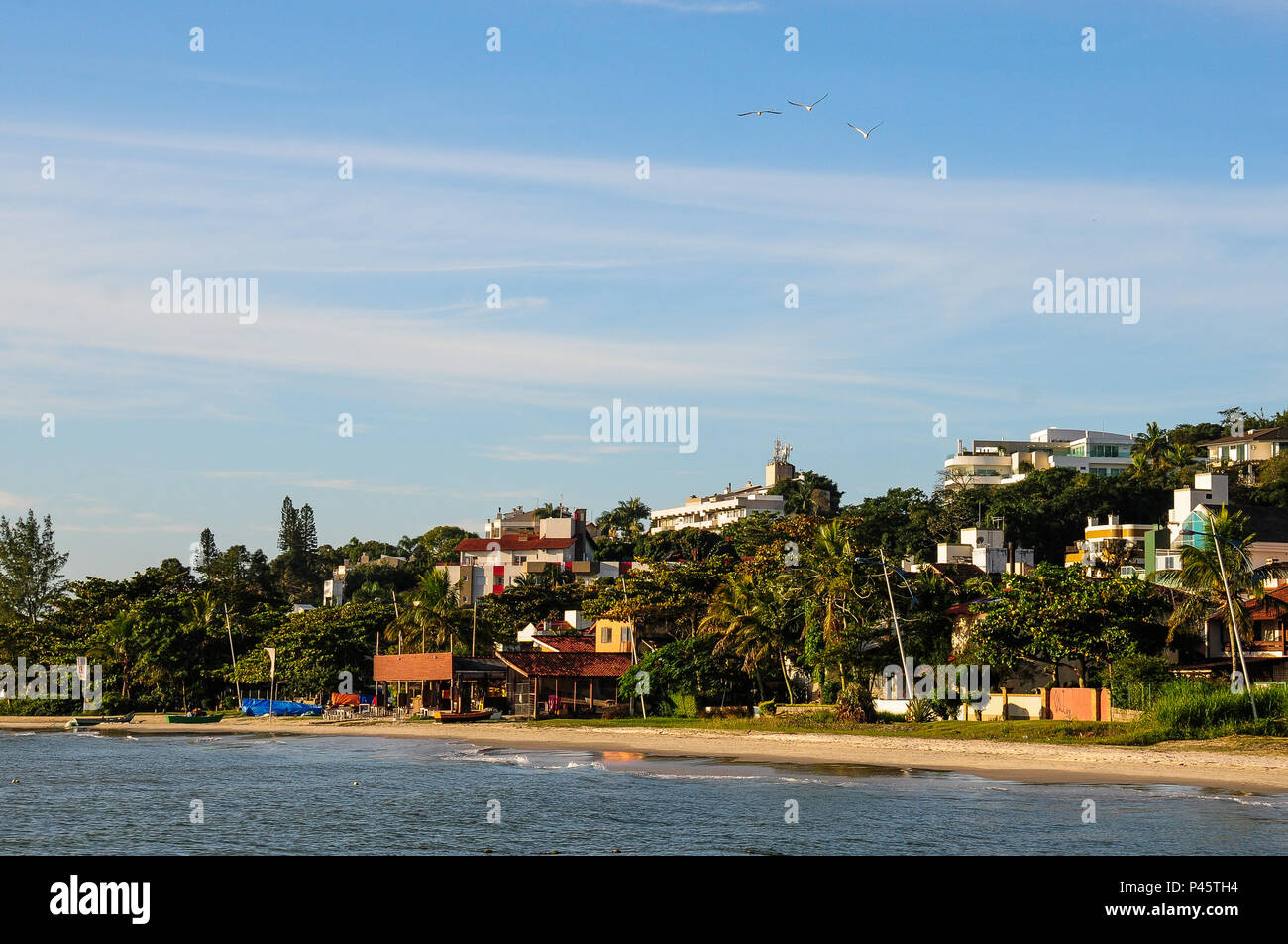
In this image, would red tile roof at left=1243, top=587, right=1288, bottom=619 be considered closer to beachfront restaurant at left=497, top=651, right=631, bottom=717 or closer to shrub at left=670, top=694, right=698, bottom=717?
shrub at left=670, top=694, right=698, bottom=717

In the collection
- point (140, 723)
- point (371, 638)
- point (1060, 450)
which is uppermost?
point (1060, 450)

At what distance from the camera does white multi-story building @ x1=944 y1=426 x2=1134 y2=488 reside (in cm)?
16075

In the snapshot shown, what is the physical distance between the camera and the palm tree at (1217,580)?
159 feet

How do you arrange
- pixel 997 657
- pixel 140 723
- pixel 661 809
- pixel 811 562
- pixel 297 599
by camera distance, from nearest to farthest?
pixel 661 809
pixel 997 657
pixel 811 562
pixel 140 723
pixel 297 599

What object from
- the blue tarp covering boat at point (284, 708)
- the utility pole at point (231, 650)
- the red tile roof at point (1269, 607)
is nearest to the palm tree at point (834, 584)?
the red tile roof at point (1269, 607)

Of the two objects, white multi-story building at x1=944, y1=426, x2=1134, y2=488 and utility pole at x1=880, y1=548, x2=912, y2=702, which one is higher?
white multi-story building at x1=944, y1=426, x2=1134, y2=488

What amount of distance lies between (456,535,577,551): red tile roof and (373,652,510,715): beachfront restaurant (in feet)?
210

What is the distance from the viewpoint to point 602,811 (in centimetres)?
3628

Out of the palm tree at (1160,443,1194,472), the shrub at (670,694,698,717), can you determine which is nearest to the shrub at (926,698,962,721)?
the shrub at (670,694,698,717)

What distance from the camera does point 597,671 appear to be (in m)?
74.6
